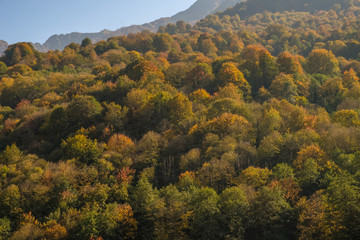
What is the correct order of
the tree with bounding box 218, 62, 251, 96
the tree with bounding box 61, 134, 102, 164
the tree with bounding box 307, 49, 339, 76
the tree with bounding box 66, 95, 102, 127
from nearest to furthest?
1. the tree with bounding box 61, 134, 102, 164
2. the tree with bounding box 66, 95, 102, 127
3. the tree with bounding box 218, 62, 251, 96
4. the tree with bounding box 307, 49, 339, 76

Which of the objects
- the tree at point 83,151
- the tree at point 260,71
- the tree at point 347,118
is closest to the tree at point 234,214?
the tree at point 83,151

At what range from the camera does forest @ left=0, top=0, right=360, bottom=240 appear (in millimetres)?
32938

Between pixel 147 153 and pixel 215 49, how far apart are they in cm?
9283

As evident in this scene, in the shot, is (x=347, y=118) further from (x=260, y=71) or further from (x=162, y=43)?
(x=162, y=43)

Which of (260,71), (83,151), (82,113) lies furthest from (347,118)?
(82,113)

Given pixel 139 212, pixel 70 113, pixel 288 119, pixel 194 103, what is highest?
pixel 70 113

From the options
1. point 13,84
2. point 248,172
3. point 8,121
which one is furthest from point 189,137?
point 13,84

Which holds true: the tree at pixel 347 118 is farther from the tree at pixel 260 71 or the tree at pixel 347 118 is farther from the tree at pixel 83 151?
the tree at pixel 83 151

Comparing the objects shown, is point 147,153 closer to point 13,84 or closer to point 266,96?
point 266,96

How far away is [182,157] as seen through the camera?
46188 mm

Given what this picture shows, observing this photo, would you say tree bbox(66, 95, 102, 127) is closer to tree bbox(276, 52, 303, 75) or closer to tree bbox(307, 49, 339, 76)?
tree bbox(276, 52, 303, 75)

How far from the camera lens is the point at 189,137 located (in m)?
51.3

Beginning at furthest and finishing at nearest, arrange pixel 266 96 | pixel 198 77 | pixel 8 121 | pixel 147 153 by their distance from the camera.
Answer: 1. pixel 198 77
2. pixel 266 96
3. pixel 8 121
4. pixel 147 153

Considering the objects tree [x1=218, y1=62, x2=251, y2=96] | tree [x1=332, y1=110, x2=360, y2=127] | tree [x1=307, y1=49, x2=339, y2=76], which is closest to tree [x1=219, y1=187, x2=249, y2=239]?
tree [x1=332, y1=110, x2=360, y2=127]
